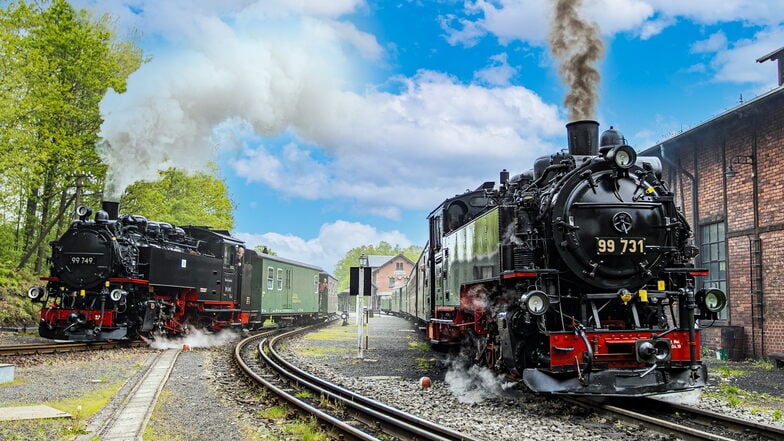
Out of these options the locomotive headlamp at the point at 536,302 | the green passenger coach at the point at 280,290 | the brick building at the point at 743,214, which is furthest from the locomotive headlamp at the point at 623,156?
the green passenger coach at the point at 280,290

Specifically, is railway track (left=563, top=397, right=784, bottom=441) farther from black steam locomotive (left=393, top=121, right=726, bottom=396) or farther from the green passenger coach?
the green passenger coach

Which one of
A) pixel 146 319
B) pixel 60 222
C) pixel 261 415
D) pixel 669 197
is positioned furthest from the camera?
pixel 60 222

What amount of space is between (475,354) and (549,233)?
3.15 metres

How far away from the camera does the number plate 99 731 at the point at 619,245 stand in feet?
24.9

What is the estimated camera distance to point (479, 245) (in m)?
9.27

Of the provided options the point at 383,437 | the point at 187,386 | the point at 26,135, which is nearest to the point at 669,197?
the point at 383,437

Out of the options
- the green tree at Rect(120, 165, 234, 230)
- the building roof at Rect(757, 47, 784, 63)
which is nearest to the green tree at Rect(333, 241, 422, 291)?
the green tree at Rect(120, 165, 234, 230)

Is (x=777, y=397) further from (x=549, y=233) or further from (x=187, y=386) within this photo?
(x=187, y=386)

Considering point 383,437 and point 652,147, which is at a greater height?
point 652,147

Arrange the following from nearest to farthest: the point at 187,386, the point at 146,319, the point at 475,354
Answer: the point at 187,386, the point at 475,354, the point at 146,319

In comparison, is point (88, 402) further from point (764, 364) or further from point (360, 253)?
point (360, 253)

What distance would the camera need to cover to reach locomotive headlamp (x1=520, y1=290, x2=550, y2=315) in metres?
7.13

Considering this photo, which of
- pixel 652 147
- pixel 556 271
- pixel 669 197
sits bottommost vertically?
pixel 556 271

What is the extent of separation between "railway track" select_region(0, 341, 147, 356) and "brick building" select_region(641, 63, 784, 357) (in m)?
13.3
